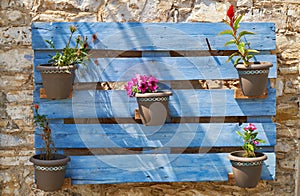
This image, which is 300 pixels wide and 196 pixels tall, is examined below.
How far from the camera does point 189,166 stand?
3453 mm

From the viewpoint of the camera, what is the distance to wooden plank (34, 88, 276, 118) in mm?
3381

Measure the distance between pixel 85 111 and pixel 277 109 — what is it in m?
1.37

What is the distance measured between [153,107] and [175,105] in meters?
0.26

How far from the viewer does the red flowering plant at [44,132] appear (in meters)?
3.28

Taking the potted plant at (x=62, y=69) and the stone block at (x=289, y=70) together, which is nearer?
the potted plant at (x=62, y=69)

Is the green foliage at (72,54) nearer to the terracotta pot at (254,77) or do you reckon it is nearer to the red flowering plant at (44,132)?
the red flowering plant at (44,132)

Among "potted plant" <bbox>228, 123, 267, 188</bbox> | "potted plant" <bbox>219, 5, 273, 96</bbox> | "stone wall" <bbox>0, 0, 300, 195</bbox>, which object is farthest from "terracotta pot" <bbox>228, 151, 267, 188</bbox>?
"potted plant" <bbox>219, 5, 273, 96</bbox>

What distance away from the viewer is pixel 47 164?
3.16m

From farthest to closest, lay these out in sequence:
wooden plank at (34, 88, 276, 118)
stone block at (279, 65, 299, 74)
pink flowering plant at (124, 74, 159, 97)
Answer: stone block at (279, 65, 299, 74) → wooden plank at (34, 88, 276, 118) → pink flowering plant at (124, 74, 159, 97)

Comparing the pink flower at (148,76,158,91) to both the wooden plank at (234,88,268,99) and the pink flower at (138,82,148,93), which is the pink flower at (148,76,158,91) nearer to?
the pink flower at (138,82,148,93)

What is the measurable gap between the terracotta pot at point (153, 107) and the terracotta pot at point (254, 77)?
493mm

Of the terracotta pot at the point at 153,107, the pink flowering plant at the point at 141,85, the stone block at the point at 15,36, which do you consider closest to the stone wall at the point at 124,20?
the stone block at the point at 15,36

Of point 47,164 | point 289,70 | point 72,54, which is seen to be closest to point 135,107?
point 72,54

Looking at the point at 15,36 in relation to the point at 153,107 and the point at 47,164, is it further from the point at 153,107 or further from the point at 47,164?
the point at 153,107
